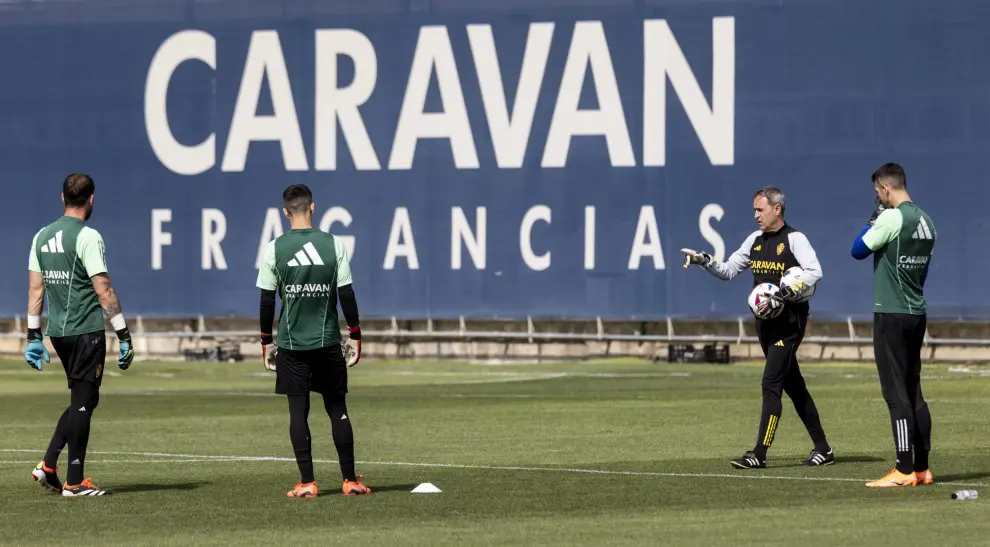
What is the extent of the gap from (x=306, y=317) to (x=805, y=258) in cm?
404

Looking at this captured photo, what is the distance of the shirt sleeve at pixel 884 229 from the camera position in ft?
40.7

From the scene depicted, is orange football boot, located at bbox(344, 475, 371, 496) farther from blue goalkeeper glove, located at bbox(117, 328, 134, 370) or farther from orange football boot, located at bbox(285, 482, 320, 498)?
blue goalkeeper glove, located at bbox(117, 328, 134, 370)

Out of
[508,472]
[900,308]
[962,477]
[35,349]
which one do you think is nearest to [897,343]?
[900,308]

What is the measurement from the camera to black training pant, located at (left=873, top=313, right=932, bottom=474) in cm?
1245

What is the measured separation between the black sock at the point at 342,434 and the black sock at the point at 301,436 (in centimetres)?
17

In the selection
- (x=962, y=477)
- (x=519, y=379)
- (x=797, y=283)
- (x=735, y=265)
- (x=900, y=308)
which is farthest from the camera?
(x=519, y=379)

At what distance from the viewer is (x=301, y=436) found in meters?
12.3

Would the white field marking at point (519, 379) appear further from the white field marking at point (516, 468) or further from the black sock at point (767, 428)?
the black sock at point (767, 428)

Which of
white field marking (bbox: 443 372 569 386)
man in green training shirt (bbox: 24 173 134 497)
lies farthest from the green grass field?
white field marking (bbox: 443 372 569 386)

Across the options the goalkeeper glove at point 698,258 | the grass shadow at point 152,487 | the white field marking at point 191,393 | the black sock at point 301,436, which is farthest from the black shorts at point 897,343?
the white field marking at point 191,393

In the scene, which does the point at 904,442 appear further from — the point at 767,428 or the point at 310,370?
the point at 310,370

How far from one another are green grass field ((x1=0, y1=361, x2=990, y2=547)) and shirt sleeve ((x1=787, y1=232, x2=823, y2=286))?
4.81ft

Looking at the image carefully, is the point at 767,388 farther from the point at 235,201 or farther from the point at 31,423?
the point at 235,201

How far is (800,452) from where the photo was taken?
15.7 metres
